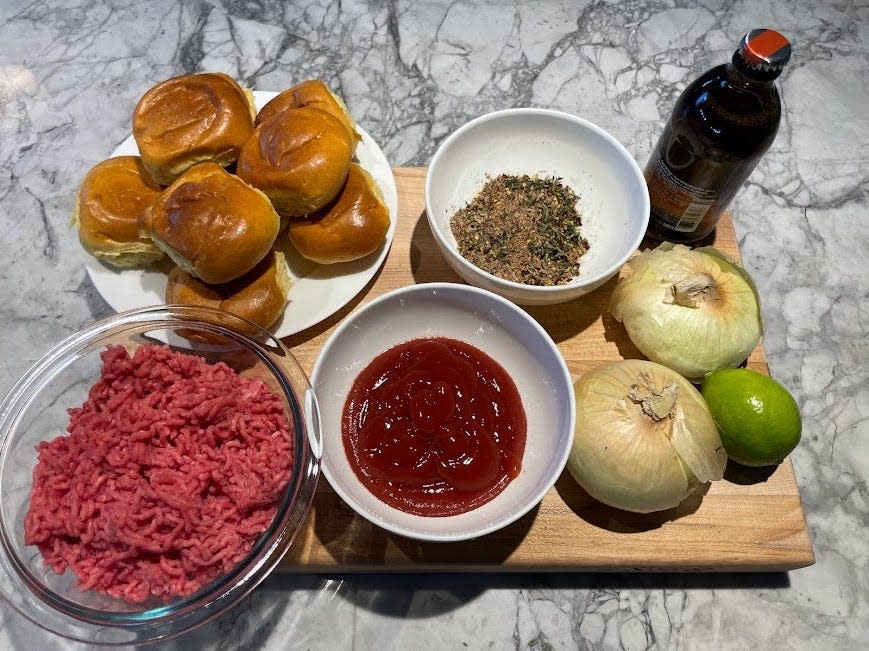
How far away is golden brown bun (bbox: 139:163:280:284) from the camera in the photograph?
4.28ft

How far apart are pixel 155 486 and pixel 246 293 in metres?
0.47

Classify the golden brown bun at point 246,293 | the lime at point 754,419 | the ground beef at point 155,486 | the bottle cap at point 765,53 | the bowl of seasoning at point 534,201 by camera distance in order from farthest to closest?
the bowl of seasoning at point 534,201
the golden brown bun at point 246,293
the lime at point 754,419
the bottle cap at point 765,53
the ground beef at point 155,486

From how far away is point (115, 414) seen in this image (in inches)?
44.7

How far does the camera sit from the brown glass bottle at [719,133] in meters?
1.20

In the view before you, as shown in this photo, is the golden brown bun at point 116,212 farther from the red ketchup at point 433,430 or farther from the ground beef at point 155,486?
the red ketchup at point 433,430

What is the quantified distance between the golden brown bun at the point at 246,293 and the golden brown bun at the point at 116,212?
0.38 feet

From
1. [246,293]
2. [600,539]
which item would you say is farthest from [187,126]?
[600,539]

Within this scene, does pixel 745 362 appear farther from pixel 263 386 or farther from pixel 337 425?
pixel 263 386

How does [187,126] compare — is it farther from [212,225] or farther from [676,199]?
[676,199]

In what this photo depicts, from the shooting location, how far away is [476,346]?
1.45 m

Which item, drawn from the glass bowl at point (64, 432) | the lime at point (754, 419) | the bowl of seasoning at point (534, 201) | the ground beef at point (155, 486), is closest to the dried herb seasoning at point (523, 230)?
the bowl of seasoning at point (534, 201)

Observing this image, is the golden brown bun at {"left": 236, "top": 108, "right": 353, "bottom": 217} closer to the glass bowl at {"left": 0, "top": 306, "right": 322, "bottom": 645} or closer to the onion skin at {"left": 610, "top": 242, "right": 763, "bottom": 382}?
the glass bowl at {"left": 0, "top": 306, "right": 322, "bottom": 645}

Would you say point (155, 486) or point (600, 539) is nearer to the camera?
point (155, 486)

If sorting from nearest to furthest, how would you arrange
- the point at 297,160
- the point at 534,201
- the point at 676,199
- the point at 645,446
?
1. the point at 645,446
2. the point at 297,160
3. the point at 676,199
4. the point at 534,201
